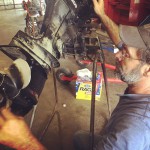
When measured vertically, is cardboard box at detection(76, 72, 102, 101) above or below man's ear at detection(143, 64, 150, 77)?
below

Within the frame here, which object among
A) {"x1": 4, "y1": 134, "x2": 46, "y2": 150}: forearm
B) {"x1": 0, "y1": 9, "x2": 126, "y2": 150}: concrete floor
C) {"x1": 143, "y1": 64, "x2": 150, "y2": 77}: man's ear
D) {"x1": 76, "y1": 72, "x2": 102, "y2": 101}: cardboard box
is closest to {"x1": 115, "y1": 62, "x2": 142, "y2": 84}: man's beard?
{"x1": 143, "y1": 64, "x2": 150, "y2": 77}: man's ear

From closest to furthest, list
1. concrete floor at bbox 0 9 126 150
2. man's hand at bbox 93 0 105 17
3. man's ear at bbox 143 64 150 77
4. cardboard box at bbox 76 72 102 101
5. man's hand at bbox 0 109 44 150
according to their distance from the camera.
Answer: man's hand at bbox 0 109 44 150
man's ear at bbox 143 64 150 77
man's hand at bbox 93 0 105 17
concrete floor at bbox 0 9 126 150
cardboard box at bbox 76 72 102 101

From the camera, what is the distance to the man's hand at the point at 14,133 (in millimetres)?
774

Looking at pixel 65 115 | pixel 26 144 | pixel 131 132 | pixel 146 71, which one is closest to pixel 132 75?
pixel 146 71

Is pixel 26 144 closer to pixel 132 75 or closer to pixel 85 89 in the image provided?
pixel 132 75

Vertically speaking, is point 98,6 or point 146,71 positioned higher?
point 98,6

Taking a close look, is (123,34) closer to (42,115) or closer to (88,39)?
(88,39)

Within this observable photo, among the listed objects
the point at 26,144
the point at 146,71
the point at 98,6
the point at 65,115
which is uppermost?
the point at 98,6

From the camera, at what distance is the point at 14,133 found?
782 mm

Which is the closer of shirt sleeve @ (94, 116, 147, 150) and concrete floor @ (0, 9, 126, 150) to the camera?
shirt sleeve @ (94, 116, 147, 150)

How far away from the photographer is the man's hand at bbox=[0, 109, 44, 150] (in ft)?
2.54

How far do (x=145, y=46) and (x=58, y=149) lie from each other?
1120 millimetres

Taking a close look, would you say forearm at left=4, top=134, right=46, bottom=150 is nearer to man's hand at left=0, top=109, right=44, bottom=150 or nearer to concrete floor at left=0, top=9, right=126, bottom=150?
man's hand at left=0, top=109, right=44, bottom=150

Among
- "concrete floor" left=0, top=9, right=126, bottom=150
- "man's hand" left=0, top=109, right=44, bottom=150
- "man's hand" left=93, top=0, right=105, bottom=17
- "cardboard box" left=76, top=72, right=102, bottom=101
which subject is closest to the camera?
"man's hand" left=0, top=109, right=44, bottom=150
